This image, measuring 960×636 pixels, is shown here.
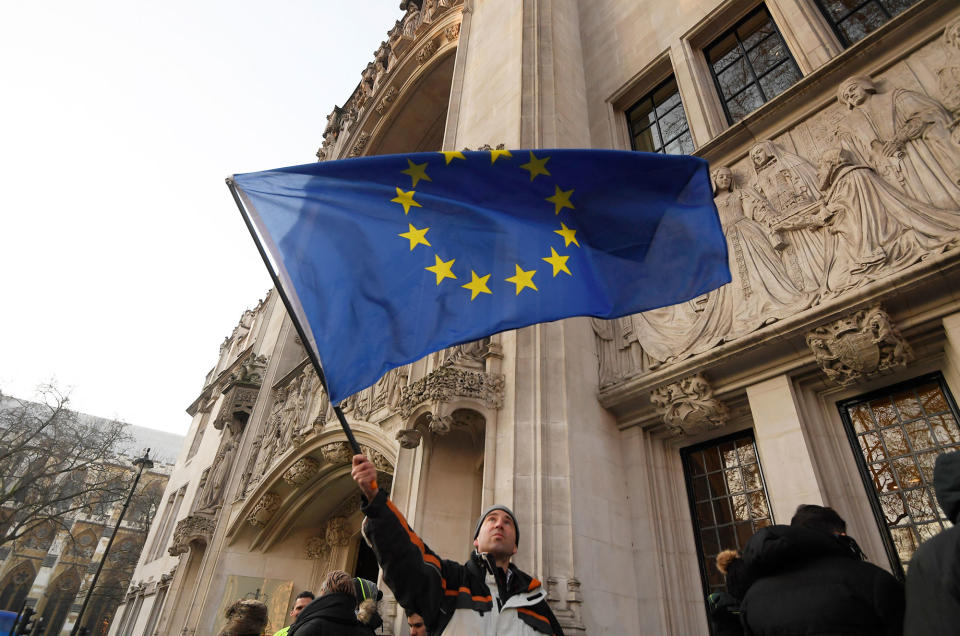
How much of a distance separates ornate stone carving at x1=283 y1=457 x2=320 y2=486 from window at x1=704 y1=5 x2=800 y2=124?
29.0ft

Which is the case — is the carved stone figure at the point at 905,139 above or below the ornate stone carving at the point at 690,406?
above

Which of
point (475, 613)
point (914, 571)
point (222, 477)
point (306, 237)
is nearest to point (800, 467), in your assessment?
point (914, 571)

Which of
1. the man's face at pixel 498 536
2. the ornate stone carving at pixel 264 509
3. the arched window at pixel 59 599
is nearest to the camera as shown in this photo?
the man's face at pixel 498 536

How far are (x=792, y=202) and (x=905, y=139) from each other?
0.90 m

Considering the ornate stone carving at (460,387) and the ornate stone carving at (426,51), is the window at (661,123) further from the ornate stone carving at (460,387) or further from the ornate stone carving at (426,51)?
the ornate stone carving at (426,51)

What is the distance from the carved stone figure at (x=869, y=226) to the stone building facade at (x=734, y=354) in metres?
0.02

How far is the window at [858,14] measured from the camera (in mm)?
5527

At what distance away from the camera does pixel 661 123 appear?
769cm

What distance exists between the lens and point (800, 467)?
411 centimetres

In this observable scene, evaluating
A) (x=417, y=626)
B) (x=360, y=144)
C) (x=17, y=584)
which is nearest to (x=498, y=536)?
(x=417, y=626)

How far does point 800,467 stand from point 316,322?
148 inches

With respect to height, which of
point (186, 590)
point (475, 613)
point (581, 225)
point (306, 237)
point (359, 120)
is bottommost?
point (475, 613)

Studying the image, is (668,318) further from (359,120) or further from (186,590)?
(359,120)

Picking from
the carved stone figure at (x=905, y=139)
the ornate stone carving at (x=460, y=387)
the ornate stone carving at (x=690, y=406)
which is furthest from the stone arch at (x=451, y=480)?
the carved stone figure at (x=905, y=139)
